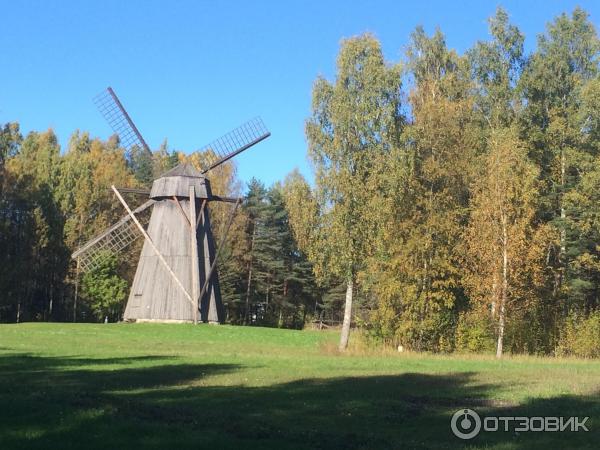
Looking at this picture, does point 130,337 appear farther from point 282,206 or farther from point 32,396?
point 282,206

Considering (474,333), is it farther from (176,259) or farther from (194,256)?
(176,259)

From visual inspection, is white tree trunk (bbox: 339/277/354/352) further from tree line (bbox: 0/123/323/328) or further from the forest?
tree line (bbox: 0/123/323/328)

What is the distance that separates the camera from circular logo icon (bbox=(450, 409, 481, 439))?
34.4 feet

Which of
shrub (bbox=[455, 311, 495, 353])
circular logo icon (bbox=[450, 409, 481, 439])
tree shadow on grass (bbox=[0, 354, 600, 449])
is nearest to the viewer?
tree shadow on grass (bbox=[0, 354, 600, 449])

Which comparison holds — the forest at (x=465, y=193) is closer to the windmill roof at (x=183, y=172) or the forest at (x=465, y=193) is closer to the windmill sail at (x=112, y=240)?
the windmill roof at (x=183, y=172)

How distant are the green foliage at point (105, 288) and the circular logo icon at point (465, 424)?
51487mm

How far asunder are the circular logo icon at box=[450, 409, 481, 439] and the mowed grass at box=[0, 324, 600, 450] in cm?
16

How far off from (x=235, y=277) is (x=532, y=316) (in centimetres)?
4123

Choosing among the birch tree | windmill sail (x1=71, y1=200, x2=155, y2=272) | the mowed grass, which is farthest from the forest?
windmill sail (x1=71, y1=200, x2=155, y2=272)

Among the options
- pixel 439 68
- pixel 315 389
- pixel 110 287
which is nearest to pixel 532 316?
pixel 439 68

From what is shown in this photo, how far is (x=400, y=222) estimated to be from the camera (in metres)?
32.4

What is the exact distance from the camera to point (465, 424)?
36.9 feet

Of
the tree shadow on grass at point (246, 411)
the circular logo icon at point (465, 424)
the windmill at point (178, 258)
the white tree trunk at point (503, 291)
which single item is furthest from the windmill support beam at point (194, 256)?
the circular logo icon at point (465, 424)

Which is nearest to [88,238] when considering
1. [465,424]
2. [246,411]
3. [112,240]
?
[112,240]
